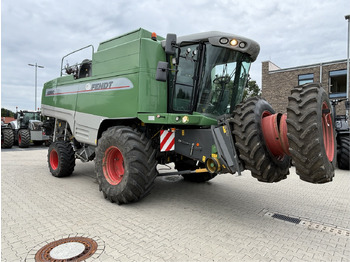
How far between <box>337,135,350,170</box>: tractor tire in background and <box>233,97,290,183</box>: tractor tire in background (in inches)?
278

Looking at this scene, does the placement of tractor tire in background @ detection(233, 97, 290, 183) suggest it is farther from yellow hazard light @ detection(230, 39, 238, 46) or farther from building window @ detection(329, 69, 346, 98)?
building window @ detection(329, 69, 346, 98)

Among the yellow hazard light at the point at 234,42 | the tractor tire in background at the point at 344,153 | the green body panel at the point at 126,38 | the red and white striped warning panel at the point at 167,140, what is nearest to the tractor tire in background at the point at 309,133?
the yellow hazard light at the point at 234,42

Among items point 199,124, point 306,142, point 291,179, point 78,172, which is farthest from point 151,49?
point 291,179

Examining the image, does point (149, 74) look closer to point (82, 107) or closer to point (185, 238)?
point (82, 107)

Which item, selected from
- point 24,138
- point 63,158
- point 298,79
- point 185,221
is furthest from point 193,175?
point 298,79

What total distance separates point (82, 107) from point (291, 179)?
607 cm

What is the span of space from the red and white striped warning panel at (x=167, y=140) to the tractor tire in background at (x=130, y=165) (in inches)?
8.2

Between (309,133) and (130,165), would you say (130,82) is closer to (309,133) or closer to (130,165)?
(130,165)

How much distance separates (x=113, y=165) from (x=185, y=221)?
1.95 meters

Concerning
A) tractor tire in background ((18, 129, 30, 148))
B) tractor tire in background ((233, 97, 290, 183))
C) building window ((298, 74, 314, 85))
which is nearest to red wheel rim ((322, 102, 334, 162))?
tractor tire in background ((233, 97, 290, 183))

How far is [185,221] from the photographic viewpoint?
3.89 m

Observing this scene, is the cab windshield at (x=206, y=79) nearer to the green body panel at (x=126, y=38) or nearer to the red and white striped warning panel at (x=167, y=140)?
the red and white striped warning panel at (x=167, y=140)

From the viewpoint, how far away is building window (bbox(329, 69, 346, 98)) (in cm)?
1845

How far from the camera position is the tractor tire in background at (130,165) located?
426cm
